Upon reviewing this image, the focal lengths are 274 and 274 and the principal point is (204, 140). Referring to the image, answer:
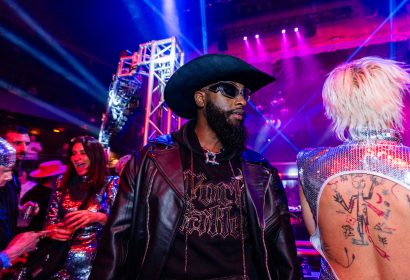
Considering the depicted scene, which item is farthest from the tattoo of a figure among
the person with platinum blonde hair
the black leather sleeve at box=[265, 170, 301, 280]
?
the black leather sleeve at box=[265, 170, 301, 280]

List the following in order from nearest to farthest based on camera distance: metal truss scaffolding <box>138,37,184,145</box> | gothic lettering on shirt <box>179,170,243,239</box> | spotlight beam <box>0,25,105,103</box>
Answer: gothic lettering on shirt <box>179,170,243,239</box> → metal truss scaffolding <box>138,37,184,145</box> → spotlight beam <box>0,25,105,103</box>

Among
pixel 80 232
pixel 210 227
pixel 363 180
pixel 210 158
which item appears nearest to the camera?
pixel 363 180

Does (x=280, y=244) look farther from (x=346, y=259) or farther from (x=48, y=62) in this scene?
(x=48, y=62)

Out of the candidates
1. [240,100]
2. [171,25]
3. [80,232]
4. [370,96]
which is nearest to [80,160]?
[80,232]

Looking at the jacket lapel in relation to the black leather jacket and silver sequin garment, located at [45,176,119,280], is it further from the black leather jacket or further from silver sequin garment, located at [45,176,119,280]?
silver sequin garment, located at [45,176,119,280]

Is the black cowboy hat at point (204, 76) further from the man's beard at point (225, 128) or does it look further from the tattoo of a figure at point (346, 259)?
the tattoo of a figure at point (346, 259)

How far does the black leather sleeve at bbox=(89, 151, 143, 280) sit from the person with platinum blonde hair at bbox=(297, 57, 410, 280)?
1189mm

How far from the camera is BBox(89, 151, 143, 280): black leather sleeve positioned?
5.72 ft

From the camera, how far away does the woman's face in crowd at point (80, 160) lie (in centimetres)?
320

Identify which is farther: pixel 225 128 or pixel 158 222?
pixel 225 128

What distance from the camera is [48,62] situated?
38.1 feet

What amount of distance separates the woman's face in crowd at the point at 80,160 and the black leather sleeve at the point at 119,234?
138cm

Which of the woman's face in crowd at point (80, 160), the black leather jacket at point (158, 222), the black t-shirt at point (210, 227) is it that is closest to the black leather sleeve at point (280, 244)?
the black leather jacket at point (158, 222)

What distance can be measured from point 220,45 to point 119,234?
9.70 meters
